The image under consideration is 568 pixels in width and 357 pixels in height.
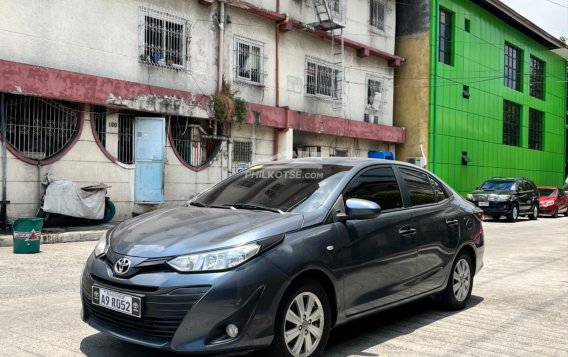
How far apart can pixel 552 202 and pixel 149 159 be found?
1864 cm

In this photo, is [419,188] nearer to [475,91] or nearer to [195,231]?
[195,231]

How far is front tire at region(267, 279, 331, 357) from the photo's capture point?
143 inches

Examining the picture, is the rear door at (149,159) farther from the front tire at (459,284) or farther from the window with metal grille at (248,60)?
the front tire at (459,284)

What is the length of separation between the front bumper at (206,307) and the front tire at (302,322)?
0.10 metres

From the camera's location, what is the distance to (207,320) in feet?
11.0

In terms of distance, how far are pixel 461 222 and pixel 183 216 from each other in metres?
3.15

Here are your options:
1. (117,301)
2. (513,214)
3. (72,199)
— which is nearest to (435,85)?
(513,214)

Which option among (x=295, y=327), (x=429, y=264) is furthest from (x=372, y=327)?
(x=295, y=327)

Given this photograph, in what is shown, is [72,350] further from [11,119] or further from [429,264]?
[11,119]

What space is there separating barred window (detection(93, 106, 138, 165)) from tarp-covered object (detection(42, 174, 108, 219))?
1425mm

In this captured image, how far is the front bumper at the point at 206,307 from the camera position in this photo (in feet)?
11.0

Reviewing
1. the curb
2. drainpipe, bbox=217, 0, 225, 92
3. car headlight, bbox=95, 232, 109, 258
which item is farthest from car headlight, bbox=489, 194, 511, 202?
car headlight, bbox=95, 232, 109, 258

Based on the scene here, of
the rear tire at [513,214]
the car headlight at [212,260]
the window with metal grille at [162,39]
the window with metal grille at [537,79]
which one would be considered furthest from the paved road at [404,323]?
the window with metal grille at [537,79]

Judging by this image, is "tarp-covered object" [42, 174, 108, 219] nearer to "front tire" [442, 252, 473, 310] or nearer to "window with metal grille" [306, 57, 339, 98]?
"front tire" [442, 252, 473, 310]
